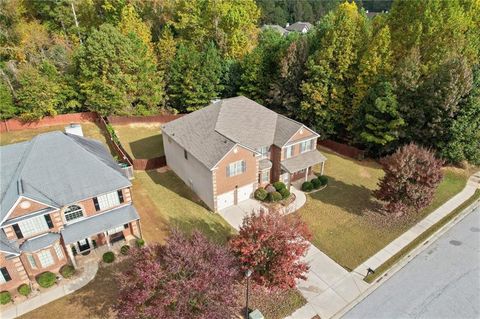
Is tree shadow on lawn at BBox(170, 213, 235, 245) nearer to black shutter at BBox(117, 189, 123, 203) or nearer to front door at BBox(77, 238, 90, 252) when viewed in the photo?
black shutter at BBox(117, 189, 123, 203)

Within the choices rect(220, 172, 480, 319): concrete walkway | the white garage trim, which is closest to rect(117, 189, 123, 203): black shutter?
rect(220, 172, 480, 319): concrete walkway

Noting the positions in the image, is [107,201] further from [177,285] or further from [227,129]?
[227,129]

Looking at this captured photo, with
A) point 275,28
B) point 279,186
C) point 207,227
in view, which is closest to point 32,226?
point 207,227

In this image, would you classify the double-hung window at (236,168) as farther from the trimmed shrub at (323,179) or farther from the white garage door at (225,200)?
the trimmed shrub at (323,179)

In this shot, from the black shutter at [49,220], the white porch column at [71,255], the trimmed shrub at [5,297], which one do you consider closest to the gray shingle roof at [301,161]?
the white porch column at [71,255]

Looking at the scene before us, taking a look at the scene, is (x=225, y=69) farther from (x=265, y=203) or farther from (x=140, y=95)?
(x=265, y=203)

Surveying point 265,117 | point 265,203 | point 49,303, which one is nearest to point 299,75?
point 265,117
